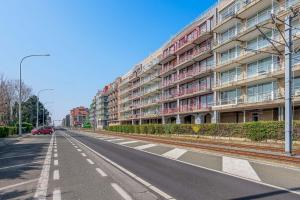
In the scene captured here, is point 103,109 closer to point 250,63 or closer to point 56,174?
point 250,63

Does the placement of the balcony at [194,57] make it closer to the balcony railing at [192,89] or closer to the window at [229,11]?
the balcony railing at [192,89]

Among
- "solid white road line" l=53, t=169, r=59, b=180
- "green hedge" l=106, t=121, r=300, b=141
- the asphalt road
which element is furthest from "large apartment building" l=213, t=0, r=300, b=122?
"solid white road line" l=53, t=169, r=59, b=180

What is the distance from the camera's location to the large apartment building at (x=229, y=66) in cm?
3228

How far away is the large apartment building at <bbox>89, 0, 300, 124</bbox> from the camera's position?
32.3 meters

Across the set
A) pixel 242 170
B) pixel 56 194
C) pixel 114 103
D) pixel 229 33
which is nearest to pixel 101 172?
pixel 56 194

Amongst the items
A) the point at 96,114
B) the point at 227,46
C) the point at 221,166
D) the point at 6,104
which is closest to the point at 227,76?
the point at 227,46

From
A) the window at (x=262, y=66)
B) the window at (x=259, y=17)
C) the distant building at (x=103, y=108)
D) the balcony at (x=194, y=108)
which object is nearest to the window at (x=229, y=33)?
the window at (x=259, y=17)

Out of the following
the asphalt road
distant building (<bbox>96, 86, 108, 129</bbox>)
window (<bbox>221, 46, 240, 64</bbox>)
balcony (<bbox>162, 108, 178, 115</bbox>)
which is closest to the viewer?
the asphalt road

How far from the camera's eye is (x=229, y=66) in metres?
40.4

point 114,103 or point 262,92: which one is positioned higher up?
point 114,103

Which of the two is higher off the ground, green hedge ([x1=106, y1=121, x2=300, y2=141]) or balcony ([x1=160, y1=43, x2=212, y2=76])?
balcony ([x1=160, y1=43, x2=212, y2=76])

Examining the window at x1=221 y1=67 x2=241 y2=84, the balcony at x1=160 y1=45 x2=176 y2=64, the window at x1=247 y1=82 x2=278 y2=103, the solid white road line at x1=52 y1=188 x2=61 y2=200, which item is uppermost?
the balcony at x1=160 y1=45 x2=176 y2=64

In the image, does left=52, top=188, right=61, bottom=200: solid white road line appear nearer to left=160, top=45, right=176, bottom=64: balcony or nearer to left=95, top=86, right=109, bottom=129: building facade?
left=160, top=45, right=176, bottom=64: balcony

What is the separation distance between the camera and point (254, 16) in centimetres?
3662
